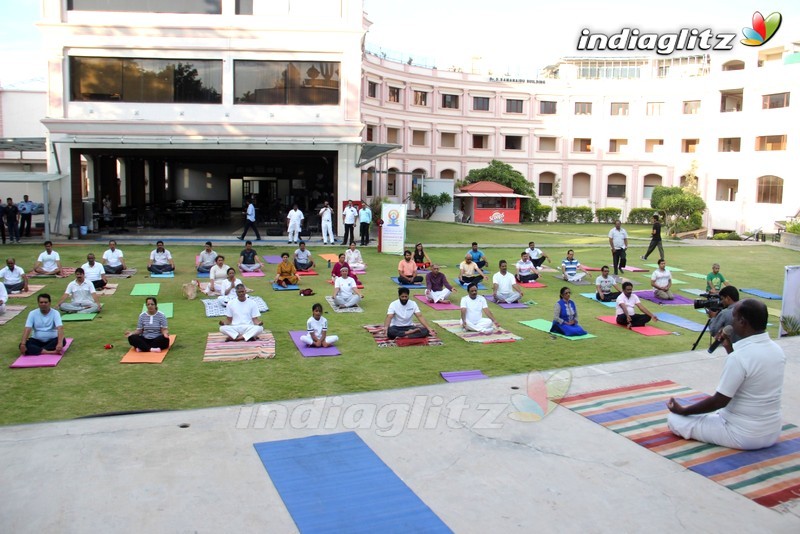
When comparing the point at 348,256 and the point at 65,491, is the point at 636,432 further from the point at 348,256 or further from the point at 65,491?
the point at 348,256

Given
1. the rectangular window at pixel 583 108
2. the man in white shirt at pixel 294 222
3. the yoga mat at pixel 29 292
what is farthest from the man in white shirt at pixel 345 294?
the rectangular window at pixel 583 108

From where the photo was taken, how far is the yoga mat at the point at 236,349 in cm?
1164

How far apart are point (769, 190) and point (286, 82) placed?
3482 cm

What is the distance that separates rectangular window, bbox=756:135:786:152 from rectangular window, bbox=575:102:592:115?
1585cm

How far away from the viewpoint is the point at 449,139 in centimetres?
5919

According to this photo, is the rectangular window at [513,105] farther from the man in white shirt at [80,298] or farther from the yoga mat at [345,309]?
the man in white shirt at [80,298]

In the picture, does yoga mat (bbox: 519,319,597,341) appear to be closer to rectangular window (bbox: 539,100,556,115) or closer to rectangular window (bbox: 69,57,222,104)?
rectangular window (bbox: 69,57,222,104)

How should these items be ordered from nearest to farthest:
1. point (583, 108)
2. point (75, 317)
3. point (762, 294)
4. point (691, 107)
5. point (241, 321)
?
point (241, 321) → point (75, 317) → point (762, 294) → point (691, 107) → point (583, 108)

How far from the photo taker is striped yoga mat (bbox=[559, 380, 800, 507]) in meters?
6.59

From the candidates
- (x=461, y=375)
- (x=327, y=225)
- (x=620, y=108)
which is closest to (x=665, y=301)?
(x=461, y=375)

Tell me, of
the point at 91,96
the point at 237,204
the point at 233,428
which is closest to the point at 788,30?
the point at 237,204

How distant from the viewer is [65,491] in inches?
251

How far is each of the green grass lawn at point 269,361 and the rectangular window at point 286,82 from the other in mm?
10710

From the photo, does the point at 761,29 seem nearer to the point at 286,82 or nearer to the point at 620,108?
the point at 620,108
